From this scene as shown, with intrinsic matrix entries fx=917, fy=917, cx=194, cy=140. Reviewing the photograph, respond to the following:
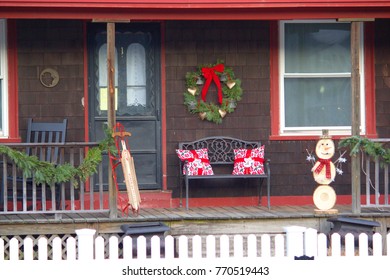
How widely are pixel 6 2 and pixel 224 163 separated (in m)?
3.48

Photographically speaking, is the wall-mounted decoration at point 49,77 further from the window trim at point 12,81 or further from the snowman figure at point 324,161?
the snowman figure at point 324,161

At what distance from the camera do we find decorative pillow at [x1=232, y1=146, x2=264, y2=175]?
11688 mm

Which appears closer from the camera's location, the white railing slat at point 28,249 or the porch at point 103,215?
the white railing slat at point 28,249

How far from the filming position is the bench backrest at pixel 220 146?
1196 centimetres

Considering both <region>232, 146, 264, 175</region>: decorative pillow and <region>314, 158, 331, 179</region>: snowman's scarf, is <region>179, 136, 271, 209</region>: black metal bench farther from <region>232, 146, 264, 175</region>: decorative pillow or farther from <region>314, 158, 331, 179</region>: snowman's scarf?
<region>314, 158, 331, 179</region>: snowman's scarf

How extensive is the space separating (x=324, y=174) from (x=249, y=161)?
126 centimetres

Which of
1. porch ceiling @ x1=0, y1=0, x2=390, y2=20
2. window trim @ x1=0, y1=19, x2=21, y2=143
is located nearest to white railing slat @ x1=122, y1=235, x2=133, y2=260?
porch ceiling @ x1=0, y1=0, x2=390, y2=20

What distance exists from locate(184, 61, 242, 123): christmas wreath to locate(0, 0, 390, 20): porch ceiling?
4.35 feet

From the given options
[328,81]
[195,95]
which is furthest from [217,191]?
[328,81]

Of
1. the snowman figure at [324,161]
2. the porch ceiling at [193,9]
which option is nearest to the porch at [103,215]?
the snowman figure at [324,161]

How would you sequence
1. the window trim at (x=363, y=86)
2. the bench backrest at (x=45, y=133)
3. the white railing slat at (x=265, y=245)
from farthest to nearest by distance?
the window trim at (x=363, y=86), the bench backrest at (x=45, y=133), the white railing slat at (x=265, y=245)

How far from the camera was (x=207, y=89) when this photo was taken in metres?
12.0

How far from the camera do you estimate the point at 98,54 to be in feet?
39.1

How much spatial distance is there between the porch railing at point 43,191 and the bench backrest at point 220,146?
135 cm
